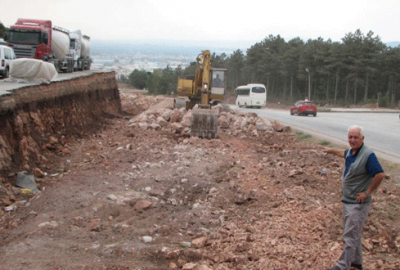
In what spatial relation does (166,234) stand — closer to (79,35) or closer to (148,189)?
(148,189)

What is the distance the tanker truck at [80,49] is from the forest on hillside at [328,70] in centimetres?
2795

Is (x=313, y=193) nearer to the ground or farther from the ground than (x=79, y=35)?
nearer to the ground

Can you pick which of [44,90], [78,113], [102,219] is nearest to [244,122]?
[78,113]

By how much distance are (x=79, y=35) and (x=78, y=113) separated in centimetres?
2084

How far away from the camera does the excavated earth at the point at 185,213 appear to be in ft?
22.7

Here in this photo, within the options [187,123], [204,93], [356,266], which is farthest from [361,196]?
[204,93]

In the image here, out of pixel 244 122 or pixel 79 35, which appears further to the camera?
pixel 79 35

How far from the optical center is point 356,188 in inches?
241

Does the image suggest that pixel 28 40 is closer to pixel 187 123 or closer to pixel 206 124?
pixel 187 123

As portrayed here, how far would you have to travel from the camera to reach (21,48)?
2934 centimetres

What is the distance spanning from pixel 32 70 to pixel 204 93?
7273mm

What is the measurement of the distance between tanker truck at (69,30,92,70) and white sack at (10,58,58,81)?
57.4ft

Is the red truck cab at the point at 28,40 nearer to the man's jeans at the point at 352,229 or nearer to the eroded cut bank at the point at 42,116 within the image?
the eroded cut bank at the point at 42,116

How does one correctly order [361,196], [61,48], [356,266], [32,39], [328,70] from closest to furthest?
[361,196] → [356,266] → [32,39] → [61,48] → [328,70]
